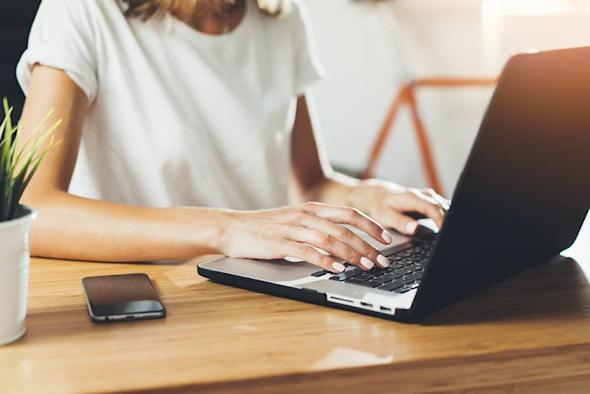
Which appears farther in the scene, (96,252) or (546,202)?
(96,252)

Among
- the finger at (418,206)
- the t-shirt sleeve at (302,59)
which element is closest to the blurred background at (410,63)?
the t-shirt sleeve at (302,59)

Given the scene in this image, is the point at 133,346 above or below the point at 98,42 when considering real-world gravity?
below

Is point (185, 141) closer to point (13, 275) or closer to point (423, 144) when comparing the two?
point (13, 275)

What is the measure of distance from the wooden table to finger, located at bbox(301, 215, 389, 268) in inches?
4.3

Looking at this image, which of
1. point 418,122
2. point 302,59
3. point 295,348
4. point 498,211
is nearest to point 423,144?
point 418,122

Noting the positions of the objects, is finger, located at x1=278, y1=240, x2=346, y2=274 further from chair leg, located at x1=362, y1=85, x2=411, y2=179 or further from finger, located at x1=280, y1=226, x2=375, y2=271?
chair leg, located at x1=362, y1=85, x2=411, y2=179

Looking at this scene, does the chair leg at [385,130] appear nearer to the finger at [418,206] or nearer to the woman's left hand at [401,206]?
the woman's left hand at [401,206]

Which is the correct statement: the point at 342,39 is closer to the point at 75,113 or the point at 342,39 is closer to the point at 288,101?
the point at 288,101

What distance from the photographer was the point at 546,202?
89 centimetres

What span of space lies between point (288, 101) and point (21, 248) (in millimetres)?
941

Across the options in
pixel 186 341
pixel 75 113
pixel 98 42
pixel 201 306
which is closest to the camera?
pixel 186 341

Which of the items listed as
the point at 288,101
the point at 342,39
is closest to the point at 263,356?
the point at 288,101

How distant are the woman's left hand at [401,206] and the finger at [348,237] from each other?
23cm

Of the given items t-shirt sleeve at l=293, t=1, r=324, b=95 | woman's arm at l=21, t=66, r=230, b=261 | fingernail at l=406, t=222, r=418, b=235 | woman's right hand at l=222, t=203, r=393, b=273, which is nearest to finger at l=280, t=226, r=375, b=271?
woman's right hand at l=222, t=203, r=393, b=273
